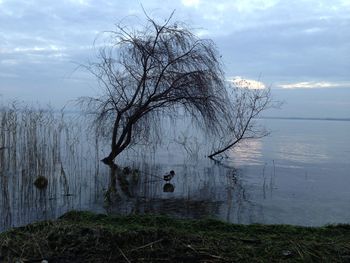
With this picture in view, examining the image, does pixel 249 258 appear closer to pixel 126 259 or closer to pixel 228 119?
pixel 126 259

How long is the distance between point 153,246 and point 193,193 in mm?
6397

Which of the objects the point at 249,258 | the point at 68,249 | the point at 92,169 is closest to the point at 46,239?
the point at 68,249

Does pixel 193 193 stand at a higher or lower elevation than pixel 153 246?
lower

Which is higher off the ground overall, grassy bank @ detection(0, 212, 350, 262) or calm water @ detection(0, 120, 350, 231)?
grassy bank @ detection(0, 212, 350, 262)

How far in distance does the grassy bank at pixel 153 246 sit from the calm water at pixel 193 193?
2490 mm

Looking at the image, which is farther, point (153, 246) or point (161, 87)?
point (161, 87)

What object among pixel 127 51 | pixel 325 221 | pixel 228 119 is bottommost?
pixel 325 221

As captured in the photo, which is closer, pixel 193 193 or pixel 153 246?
pixel 153 246

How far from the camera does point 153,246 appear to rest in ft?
17.3

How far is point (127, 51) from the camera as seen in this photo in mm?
15281

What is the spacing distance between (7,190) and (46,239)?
555 centimetres

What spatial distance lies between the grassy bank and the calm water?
2.49 m

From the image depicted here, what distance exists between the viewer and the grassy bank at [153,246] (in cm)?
507

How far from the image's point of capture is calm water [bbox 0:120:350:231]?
29.9ft
